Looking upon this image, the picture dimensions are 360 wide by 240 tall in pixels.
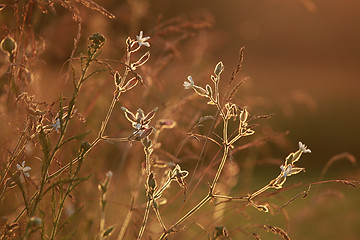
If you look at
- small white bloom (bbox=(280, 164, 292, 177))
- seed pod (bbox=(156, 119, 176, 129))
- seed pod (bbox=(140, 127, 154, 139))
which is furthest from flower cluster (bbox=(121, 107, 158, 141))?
small white bloom (bbox=(280, 164, 292, 177))

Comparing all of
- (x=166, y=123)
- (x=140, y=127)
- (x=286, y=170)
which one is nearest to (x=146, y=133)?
(x=140, y=127)

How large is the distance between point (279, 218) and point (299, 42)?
6347 mm

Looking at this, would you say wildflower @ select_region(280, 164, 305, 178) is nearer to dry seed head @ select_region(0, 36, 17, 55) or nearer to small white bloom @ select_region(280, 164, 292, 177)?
small white bloom @ select_region(280, 164, 292, 177)

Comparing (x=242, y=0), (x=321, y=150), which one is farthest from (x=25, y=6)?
(x=242, y=0)

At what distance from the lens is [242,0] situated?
8.73 meters

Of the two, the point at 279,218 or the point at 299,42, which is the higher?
the point at 299,42

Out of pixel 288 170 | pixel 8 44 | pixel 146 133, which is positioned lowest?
pixel 288 170

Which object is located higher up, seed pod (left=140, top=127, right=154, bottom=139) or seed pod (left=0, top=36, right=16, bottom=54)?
seed pod (left=0, top=36, right=16, bottom=54)

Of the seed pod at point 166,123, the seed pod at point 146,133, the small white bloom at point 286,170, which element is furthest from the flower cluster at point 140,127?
the small white bloom at point 286,170

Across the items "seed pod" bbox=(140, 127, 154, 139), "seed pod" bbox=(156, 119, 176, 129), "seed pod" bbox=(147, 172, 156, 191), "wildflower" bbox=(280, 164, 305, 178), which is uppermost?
"seed pod" bbox=(156, 119, 176, 129)

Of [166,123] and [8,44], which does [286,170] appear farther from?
[8,44]

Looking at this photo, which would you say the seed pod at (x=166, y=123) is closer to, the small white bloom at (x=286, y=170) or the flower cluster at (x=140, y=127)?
the flower cluster at (x=140, y=127)

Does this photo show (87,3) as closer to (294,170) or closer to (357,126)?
(294,170)

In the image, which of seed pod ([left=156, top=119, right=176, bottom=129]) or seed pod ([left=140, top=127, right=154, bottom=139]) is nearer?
seed pod ([left=140, top=127, right=154, bottom=139])
